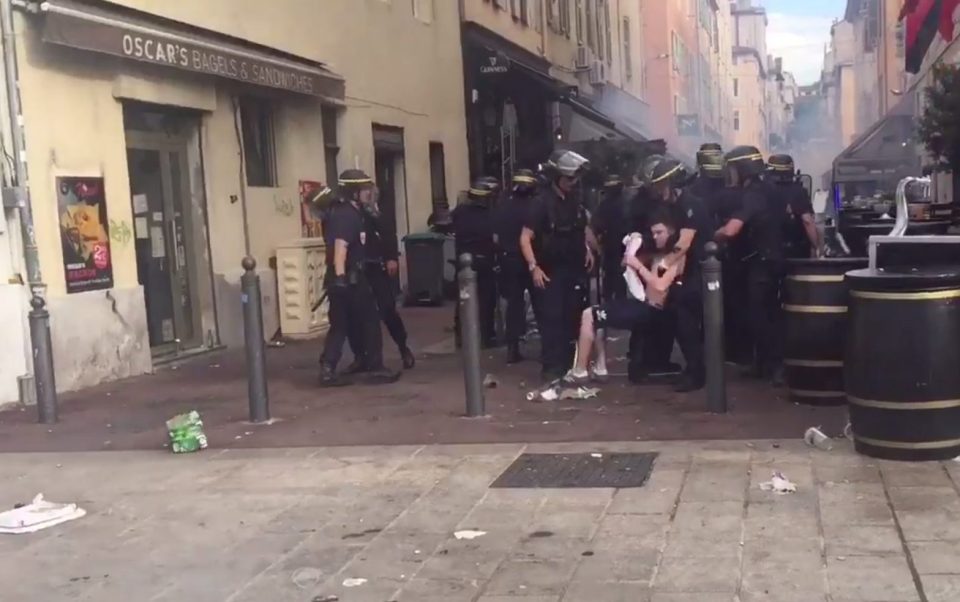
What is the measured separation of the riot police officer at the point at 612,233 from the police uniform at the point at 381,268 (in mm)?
2188

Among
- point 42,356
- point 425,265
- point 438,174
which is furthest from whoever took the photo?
point 438,174

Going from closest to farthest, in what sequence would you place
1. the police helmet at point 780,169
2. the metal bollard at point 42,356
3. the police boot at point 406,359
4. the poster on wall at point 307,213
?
the metal bollard at point 42,356 → the police helmet at point 780,169 → the police boot at point 406,359 → the poster on wall at point 307,213

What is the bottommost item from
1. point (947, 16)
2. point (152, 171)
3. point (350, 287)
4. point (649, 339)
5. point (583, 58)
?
point (649, 339)

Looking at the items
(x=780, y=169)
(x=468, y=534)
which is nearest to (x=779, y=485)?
(x=468, y=534)

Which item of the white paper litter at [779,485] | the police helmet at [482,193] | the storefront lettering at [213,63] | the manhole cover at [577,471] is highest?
the storefront lettering at [213,63]

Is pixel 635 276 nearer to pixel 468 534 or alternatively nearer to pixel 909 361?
pixel 909 361

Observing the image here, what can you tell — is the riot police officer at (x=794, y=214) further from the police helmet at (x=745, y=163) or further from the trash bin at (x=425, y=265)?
the trash bin at (x=425, y=265)

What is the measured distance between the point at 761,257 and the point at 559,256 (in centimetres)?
154

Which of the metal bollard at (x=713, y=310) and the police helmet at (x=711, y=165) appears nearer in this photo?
the metal bollard at (x=713, y=310)

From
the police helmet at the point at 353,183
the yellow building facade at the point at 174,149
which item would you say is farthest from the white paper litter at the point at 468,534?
the yellow building facade at the point at 174,149

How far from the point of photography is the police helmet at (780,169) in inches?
369

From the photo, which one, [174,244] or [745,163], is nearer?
[745,163]

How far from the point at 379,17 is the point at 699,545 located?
1324cm

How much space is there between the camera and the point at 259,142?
545 inches
